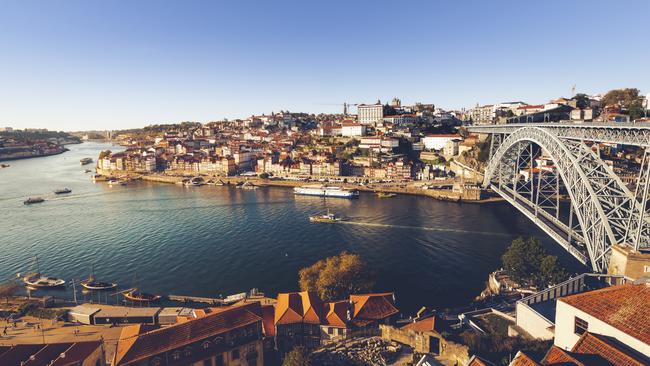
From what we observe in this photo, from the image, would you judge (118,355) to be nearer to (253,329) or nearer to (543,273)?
(253,329)

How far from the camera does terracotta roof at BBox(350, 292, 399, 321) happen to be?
50.9ft

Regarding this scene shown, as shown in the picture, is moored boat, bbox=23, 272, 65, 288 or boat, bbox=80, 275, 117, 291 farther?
moored boat, bbox=23, 272, 65, 288

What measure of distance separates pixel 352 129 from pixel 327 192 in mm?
33787

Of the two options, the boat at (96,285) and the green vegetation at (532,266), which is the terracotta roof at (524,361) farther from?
the boat at (96,285)

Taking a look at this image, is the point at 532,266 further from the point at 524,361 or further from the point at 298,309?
the point at 524,361

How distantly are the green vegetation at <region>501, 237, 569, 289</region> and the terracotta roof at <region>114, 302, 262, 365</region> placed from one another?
13.7 m

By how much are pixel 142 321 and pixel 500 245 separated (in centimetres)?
2434

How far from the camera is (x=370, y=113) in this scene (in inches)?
3659

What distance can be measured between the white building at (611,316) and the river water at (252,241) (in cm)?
893

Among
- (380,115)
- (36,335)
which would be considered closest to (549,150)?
(36,335)

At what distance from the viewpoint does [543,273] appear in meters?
18.3

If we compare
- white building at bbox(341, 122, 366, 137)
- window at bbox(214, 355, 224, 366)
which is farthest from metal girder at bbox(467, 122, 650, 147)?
white building at bbox(341, 122, 366, 137)

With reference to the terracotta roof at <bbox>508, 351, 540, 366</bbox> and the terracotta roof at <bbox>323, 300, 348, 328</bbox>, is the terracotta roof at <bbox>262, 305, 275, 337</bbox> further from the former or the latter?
the terracotta roof at <bbox>508, 351, 540, 366</bbox>

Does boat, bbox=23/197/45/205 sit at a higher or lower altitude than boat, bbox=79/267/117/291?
higher
